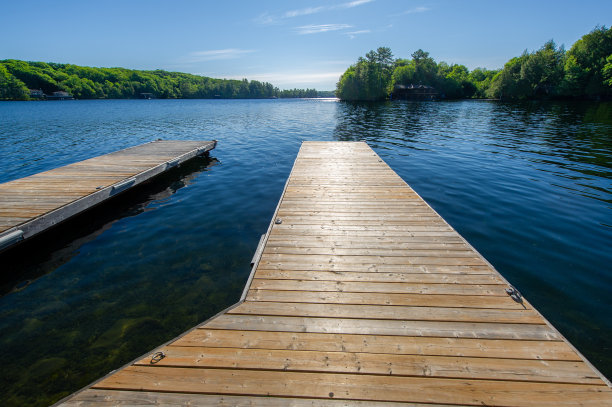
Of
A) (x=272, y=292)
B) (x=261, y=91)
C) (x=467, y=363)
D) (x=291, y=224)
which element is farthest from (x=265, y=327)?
(x=261, y=91)

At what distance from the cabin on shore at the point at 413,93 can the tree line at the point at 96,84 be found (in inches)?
4857

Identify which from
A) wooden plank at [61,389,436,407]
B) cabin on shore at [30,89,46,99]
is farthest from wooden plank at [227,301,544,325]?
cabin on shore at [30,89,46,99]

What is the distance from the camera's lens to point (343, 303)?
359cm

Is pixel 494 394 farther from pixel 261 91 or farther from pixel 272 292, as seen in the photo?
pixel 261 91

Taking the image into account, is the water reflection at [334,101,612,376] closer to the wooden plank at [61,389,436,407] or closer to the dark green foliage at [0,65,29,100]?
the wooden plank at [61,389,436,407]

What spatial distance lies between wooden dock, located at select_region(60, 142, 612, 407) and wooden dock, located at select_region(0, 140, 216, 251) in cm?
573

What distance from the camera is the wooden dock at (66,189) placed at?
6.04 meters

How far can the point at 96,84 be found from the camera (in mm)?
118812

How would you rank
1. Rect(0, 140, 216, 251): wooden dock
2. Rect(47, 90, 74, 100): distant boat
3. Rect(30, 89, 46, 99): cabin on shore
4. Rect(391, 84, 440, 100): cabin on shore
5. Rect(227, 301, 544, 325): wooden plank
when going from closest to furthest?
Rect(227, 301, 544, 325): wooden plank < Rect(0, 140, 216, 251): wooden dock < Rect(391, 84, 440, 100): cabin on shore < Rect(30, 89, 46, 99): cabin on shore < Rect(47, 90, 74, 100): distant boat

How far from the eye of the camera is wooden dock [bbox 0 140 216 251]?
6.04 m

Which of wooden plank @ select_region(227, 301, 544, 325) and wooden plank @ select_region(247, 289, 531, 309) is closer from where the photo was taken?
wooden plank @ select_region(227, 301, 544, 325)

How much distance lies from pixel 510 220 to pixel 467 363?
6912 mm

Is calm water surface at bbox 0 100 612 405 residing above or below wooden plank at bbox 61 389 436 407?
below

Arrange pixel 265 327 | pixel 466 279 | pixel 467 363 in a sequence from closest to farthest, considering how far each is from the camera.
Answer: pixel 467 363, pixel 265 327, pixel 466 279
